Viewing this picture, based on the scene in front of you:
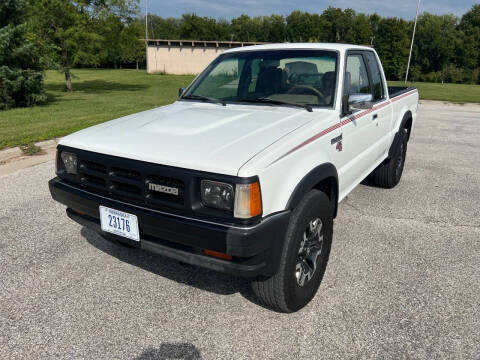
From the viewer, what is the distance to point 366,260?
3.43m

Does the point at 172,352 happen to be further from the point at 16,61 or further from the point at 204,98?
the point at 16,61

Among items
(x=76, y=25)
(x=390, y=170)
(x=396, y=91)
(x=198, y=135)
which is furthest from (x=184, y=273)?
(x=76, y=25)

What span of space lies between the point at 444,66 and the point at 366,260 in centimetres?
7063

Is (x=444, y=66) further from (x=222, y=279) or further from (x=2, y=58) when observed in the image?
(x=222, y=279)

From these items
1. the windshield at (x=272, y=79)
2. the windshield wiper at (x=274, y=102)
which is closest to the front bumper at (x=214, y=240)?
the windshield wiper at (x=274, y=102)

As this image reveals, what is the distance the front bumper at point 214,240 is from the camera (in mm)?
2084

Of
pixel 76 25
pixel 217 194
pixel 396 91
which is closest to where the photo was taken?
pixel 217 194

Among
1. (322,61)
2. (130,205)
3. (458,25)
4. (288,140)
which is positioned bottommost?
(130,205)

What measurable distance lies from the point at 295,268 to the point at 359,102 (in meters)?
1.63

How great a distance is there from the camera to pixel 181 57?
46469 millimetres

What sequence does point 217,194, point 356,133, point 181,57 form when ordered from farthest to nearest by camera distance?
1. point 181,57
2. point 356,133
3. point 217,194

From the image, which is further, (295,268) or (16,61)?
(16,61)

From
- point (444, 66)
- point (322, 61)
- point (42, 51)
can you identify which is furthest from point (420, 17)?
point (322, 61)

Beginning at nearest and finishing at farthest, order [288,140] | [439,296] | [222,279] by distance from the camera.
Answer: [288,140]
[439,296]
[222,279]
